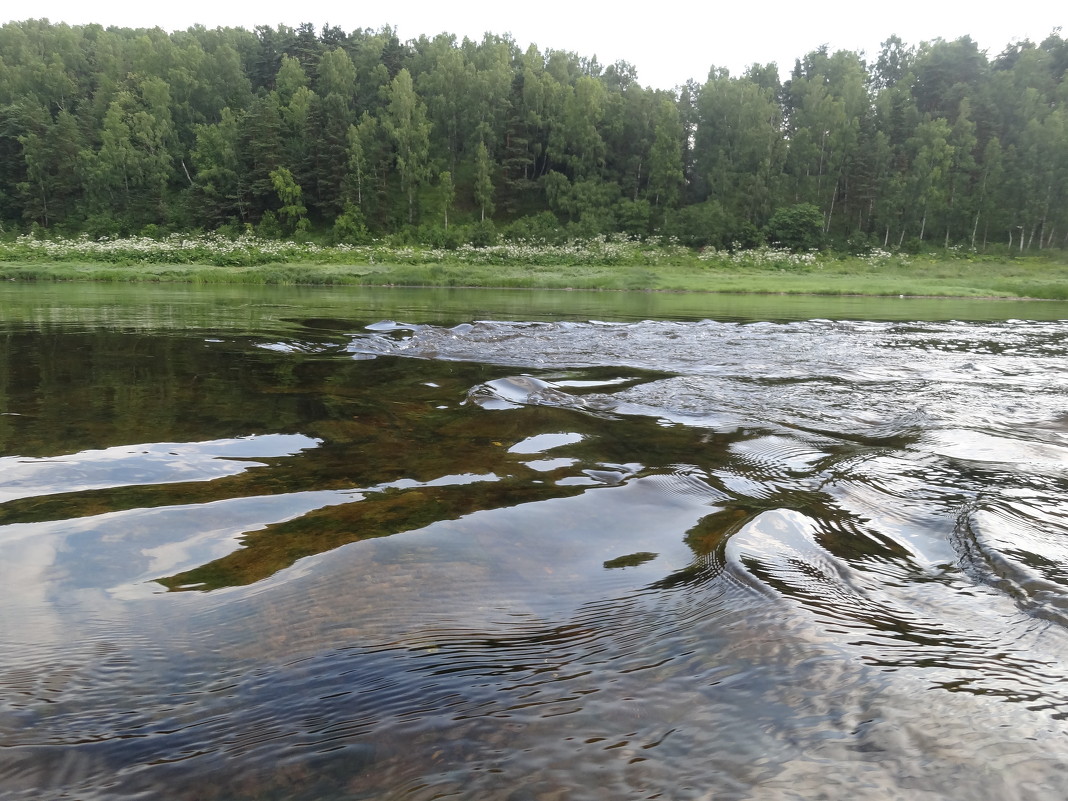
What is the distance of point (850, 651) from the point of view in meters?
2.20

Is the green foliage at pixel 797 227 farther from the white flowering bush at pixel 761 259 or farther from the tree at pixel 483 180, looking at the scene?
the tree at pixel 483 180

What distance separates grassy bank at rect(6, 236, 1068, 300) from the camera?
31.7 meters

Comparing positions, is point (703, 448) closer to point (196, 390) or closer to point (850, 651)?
point (850, 651)

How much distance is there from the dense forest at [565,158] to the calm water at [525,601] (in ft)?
157

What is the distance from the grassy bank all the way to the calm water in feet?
89.2

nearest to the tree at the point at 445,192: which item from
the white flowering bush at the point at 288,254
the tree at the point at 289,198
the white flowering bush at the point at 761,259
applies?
the white flowering bush at the point at 288,254

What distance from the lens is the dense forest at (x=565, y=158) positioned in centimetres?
5309

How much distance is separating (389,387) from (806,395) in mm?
4635

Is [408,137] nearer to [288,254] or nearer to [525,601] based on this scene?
[288,254]

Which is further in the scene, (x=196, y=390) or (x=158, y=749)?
(x=196, y=390)

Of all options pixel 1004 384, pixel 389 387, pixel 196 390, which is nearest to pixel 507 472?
pixel 389 387

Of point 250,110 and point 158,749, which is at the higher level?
point 250,110

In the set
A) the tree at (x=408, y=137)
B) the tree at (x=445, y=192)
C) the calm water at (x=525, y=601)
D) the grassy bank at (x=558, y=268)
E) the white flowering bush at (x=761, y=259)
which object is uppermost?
the tree at (x=408, y=137)

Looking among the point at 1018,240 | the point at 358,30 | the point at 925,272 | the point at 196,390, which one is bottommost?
the point at 196,390
